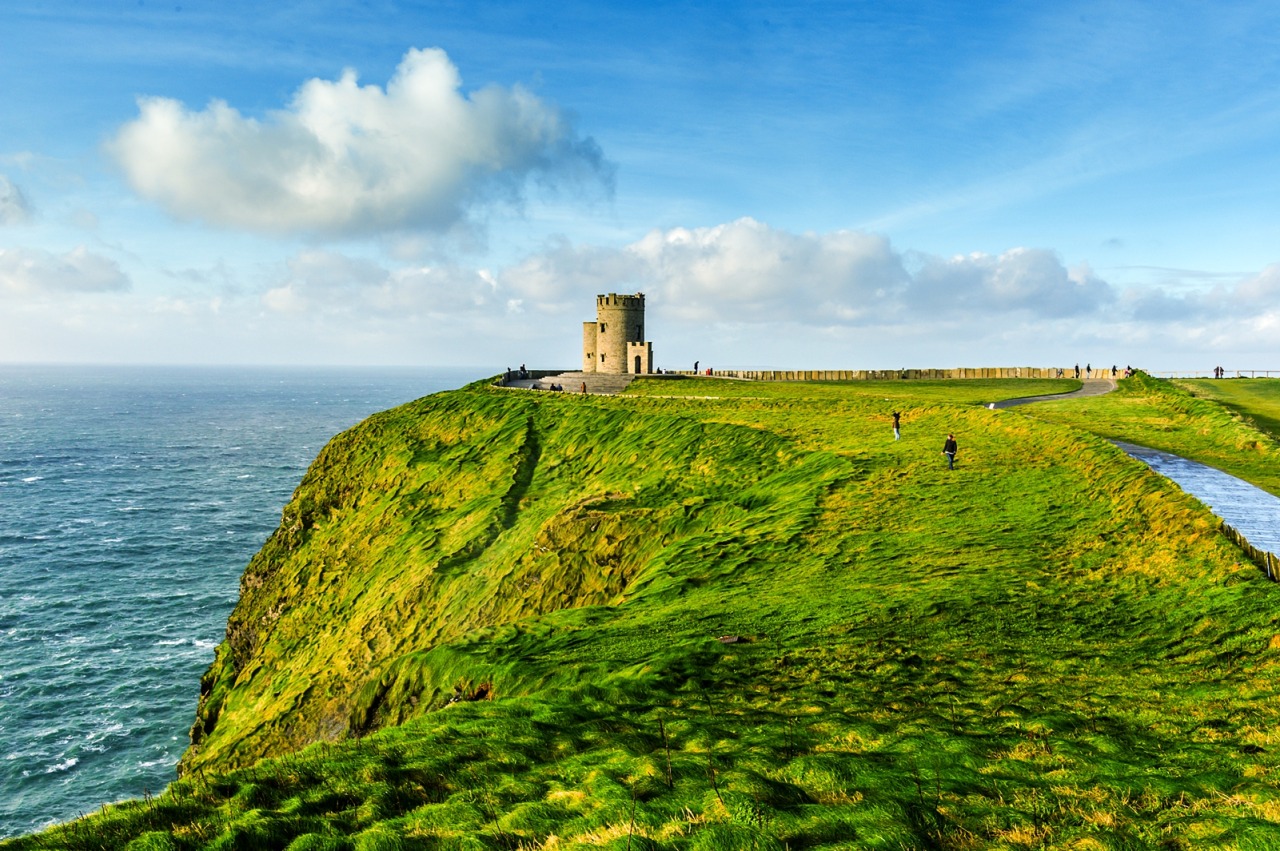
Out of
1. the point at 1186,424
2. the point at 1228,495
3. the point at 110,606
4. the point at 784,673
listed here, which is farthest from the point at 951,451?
the point at 110,606

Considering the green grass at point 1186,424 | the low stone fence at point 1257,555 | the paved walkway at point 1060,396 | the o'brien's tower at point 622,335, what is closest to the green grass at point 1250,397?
the green grass at point 1186,424

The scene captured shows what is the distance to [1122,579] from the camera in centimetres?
1866

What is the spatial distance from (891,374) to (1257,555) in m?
67.4

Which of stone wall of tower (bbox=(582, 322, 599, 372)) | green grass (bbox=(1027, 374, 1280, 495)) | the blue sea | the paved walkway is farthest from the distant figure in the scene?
stone wall of tower (bbox=(582, 322, 599, 372))

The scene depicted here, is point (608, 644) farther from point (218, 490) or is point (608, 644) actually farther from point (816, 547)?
point (218, 490)

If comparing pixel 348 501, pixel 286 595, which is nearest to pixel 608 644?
pixel 286 595

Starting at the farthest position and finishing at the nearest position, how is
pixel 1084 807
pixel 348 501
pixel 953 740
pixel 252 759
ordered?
1. pixel 348 501
2. pixel 252 759
3. pixel 953 740
4. pixel 1084 807

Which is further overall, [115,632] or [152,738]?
[115,632]

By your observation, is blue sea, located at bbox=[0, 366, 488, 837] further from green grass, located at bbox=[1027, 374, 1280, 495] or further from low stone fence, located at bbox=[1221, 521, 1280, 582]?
green grass, located at bbox=[1027, 374, 1280, 495]

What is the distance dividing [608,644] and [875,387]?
5802cm

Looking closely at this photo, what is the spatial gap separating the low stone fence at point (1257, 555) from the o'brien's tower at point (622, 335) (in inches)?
2518

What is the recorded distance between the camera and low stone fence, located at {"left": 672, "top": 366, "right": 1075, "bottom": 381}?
8062cm

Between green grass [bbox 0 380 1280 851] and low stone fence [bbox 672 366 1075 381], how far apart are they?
40.6 meters

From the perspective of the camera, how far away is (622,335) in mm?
81562
